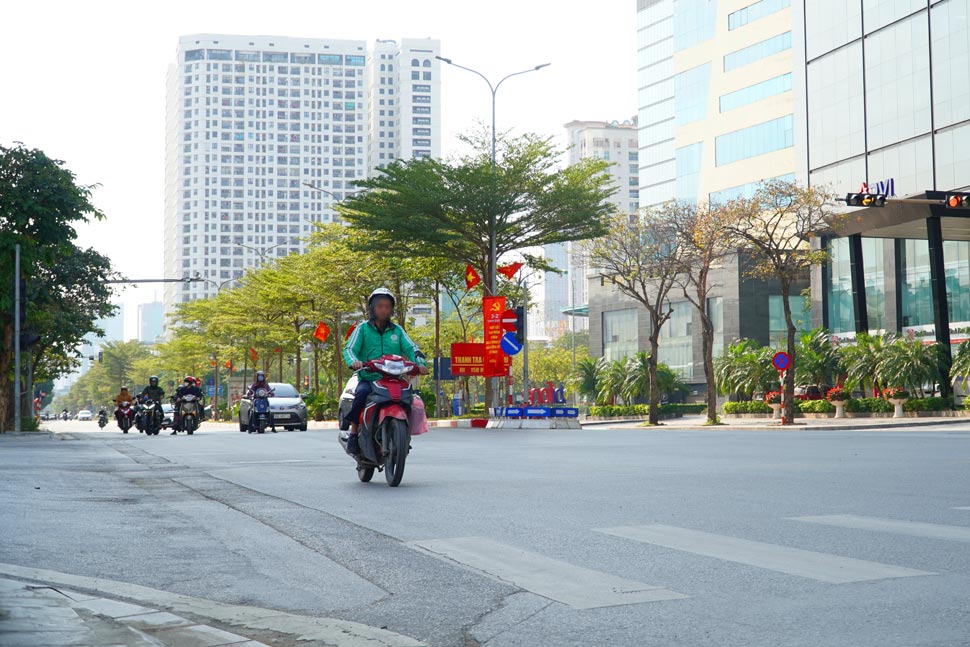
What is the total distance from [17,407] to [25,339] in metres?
8.08

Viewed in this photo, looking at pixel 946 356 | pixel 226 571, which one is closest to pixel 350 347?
pixel 226 571

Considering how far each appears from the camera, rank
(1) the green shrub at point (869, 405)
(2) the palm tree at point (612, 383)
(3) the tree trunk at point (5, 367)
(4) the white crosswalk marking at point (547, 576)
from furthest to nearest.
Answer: (2) the palm tree at point (612, 383) → (1) the green shrub at point (869, 405) → (3) the tree trunk at point (5, 367) → (4) the white crosswalk marking at point (547, 576)

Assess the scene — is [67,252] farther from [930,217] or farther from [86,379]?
[86,379]

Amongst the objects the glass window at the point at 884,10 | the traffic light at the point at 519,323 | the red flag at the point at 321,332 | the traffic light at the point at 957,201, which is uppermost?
the glass window at the point at 884,10

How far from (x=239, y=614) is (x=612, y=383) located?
5606cm

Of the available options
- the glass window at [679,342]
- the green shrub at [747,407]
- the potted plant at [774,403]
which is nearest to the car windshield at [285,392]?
the potted plant at [774,403]

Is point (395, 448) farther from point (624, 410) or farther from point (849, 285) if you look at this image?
point (624, 410)

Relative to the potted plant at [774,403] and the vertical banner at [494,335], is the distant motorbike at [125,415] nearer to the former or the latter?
the vertical banner at [494,335]

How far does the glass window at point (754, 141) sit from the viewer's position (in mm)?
66919

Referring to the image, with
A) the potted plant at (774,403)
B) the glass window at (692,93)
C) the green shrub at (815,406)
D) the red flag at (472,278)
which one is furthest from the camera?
the glass window at (692,93)

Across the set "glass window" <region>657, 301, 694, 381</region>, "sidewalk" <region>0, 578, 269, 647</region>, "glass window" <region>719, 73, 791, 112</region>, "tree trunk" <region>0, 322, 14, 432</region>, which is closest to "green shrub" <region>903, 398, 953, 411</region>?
"tree trunk" <region>0, 322, 14, 432</region>

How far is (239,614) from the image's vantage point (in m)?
4.71

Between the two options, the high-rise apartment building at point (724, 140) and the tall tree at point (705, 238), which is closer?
the tall tree at point (705, 238)

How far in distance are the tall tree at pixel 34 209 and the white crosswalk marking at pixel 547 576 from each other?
1144 inches
